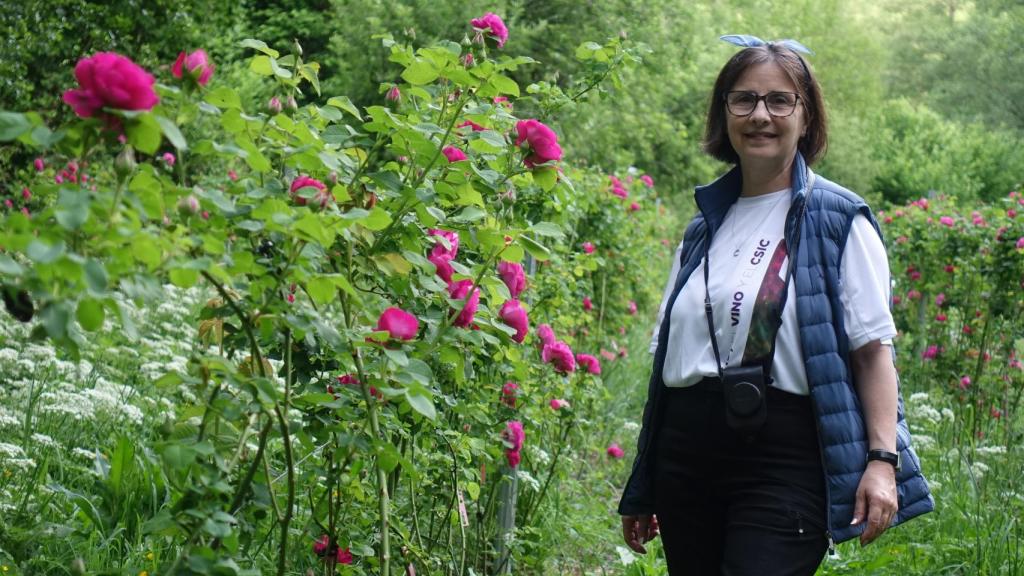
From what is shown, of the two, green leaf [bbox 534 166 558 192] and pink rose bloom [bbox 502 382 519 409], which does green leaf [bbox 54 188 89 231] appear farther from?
pink rose bloom [bbox 502 382 519 409]

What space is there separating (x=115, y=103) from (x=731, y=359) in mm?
1354

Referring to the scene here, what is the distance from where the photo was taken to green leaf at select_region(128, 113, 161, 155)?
4.38 ft

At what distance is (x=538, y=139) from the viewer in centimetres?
209

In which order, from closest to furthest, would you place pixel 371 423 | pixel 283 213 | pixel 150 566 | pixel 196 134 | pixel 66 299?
pixel 66 299 → pixel 283 213 → pixel 371 423 → pixel 150 566 → pixel 196 134

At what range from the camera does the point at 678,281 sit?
252cm

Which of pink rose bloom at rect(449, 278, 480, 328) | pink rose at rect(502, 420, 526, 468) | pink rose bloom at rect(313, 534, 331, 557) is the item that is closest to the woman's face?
pink rose bloom at rect(449, 278, 480, 328)

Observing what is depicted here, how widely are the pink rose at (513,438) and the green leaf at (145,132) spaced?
186 cm

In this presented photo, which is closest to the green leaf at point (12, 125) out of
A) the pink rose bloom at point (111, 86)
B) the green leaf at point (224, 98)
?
the pink rose bloom at point (111, 86)

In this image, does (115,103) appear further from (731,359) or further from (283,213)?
(731,359)

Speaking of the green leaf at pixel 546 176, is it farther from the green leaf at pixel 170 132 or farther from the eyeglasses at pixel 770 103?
the green leaf at pixel 170 132

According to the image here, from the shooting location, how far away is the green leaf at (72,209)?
47.4 inches

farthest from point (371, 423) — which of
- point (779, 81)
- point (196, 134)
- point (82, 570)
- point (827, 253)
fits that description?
point (196, 134)

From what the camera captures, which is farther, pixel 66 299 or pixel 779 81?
pixel 779 81

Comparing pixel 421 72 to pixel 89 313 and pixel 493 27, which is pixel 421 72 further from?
pixel 89 313
